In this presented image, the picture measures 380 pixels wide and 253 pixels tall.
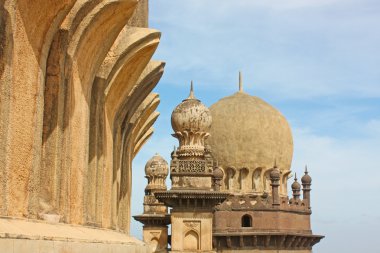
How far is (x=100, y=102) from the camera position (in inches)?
422

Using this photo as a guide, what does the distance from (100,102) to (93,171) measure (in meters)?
1.03

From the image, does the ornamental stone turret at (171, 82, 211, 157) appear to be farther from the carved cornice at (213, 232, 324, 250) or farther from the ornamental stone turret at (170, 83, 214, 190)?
the carved cornice at (213, 232, 324, 250)

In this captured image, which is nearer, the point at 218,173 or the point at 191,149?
the point at 191,149

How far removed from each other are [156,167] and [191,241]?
39.0 ft

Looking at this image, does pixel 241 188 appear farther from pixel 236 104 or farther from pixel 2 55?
pixel 2 55

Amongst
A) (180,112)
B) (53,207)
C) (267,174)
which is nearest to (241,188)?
(267,174)

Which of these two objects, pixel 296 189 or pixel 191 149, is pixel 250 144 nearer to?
pixel 296 189

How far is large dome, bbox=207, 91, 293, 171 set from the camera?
43.8 meters

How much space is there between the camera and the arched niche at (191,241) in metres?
23.2

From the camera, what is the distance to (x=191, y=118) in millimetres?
23484

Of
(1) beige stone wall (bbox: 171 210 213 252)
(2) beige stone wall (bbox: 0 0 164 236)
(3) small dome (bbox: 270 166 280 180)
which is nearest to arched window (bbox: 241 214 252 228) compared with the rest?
(3) small dome (bbox: 270 166 280 180)

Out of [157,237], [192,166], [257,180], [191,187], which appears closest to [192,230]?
[191,187]

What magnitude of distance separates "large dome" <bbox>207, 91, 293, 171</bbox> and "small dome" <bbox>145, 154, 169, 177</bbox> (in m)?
8.92

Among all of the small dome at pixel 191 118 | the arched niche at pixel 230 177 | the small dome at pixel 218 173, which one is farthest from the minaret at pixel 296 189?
the small dome at pixel 191 118
